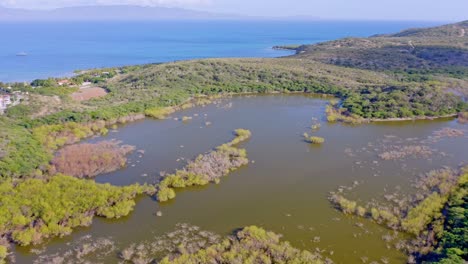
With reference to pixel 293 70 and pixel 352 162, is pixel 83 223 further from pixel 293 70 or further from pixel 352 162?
pixel 293 70

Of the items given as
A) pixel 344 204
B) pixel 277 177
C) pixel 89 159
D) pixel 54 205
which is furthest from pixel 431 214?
pixel 89 159

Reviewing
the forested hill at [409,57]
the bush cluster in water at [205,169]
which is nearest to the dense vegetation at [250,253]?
the bush cluster in water at [205,169]

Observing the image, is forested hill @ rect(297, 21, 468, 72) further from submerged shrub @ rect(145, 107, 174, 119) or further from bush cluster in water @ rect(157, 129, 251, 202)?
bush cluster in water @ rect(157, 129, 251, 202)

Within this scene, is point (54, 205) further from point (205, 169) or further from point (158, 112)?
point (158, 112)

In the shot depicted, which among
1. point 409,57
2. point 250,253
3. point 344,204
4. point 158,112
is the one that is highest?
point 409,57

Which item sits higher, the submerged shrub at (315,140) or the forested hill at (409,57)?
the forested hill at (409,57)

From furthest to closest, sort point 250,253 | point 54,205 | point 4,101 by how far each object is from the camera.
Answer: point 4,101, point 54,205, point 250,253

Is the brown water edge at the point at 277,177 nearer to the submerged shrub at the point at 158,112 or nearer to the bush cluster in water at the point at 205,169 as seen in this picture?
the bush cluster in water at the point at 205,169
